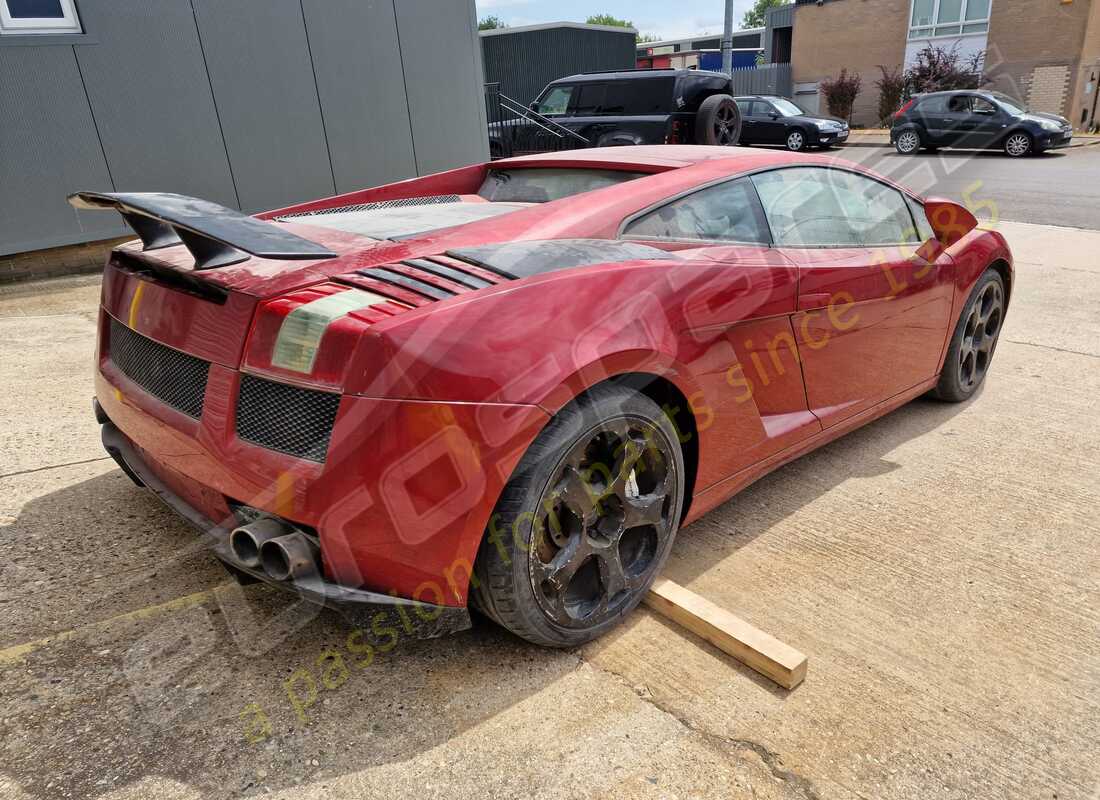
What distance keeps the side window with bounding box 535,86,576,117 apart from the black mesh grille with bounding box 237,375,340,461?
14.0m

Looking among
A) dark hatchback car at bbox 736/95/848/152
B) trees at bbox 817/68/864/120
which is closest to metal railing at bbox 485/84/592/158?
dark hatchback car at bbox 736/95/848/152

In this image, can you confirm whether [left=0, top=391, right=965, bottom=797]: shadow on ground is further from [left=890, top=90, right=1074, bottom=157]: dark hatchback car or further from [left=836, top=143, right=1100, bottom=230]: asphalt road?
[left=890, top=90, right=1074, bottom=157]: dark hatchback car

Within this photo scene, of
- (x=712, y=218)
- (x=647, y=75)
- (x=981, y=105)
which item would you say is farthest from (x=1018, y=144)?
(x=712, y=218)

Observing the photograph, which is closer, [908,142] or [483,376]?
[483,376]

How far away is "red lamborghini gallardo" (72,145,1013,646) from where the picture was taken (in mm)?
1901

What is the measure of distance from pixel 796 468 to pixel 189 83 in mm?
7220

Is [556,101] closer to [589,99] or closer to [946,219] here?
[589,99]

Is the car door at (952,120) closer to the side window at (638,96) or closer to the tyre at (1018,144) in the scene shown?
the tyre at (1018,144)

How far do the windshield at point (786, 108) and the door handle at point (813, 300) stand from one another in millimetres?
20185

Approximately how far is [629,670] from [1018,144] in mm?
20355

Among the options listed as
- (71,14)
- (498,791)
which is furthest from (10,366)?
(498,791)

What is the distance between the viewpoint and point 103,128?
7.34m

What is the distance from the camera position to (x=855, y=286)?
310 cm

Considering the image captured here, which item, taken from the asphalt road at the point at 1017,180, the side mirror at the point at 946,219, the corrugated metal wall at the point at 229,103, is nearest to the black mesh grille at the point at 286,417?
the side mirror at the point at 946,219
